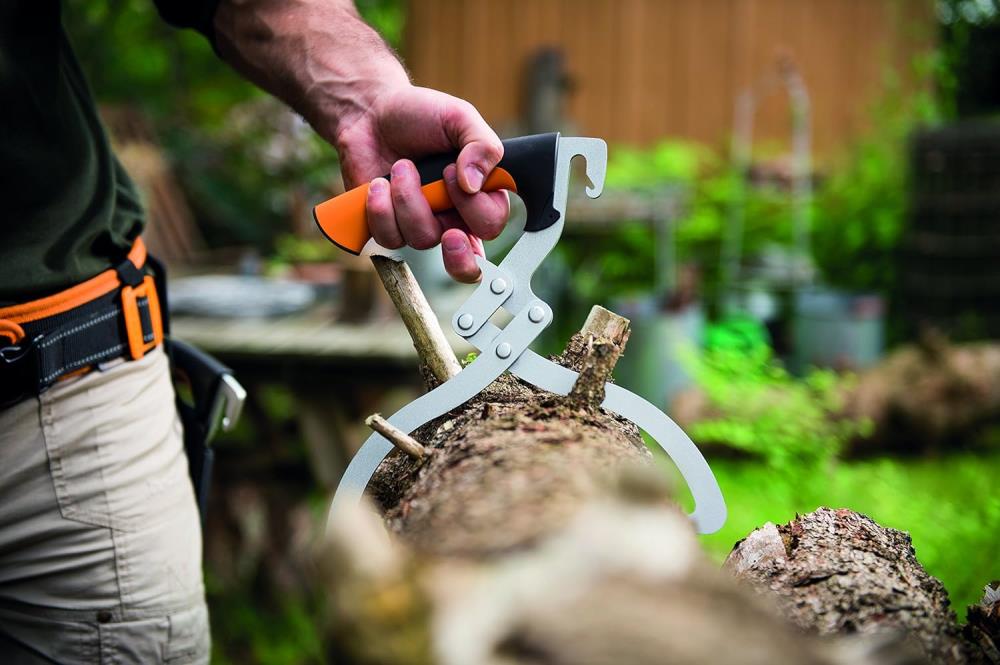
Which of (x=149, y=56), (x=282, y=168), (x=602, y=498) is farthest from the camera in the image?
(x=149, y=56)

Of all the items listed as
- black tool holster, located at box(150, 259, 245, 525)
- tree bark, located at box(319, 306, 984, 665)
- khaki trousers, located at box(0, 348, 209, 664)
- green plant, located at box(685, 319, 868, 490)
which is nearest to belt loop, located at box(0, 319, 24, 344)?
khaki trousers, located at box(0, 348, 209, 664)

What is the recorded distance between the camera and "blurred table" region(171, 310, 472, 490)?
3.28 meters

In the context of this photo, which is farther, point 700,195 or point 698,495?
point 700,195

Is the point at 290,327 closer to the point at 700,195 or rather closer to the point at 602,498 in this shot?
the point at 602,498

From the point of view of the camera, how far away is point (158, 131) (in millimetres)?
6461

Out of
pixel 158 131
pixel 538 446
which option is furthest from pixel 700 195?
pixel 538 446

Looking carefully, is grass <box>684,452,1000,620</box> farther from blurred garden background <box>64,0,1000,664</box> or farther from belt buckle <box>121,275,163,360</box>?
belt buckle <box>121,275,163,360</box>

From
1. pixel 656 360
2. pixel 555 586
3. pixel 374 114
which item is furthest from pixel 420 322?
pixel 656 360

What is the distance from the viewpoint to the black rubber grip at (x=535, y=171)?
1.24 meters

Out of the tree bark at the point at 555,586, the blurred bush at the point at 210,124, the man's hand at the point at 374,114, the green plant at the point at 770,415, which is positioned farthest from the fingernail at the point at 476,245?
the blurred bush at the point at 210,124

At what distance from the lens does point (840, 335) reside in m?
5.40

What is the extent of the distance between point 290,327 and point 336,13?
2.18m

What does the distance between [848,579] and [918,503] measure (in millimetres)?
2102

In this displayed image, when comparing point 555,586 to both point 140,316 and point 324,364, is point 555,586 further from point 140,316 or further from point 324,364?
point 324,364
